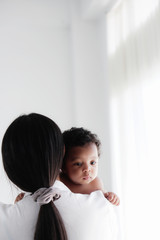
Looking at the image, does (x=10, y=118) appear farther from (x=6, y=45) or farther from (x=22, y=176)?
(x=22, y=176)

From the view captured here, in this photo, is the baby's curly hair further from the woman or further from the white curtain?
the white curtain

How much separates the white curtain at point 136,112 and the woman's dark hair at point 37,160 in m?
1.36

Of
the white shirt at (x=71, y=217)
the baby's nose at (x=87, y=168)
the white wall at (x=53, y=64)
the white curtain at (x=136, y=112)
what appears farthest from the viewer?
the white wall at (x=53, y=64)

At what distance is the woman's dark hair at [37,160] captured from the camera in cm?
99

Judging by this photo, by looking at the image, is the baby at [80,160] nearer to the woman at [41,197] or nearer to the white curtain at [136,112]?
the woman at [41,197]

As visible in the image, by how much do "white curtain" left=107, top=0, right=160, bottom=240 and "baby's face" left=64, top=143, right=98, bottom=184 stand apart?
0.85 m

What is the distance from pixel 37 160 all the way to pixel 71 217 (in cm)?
20

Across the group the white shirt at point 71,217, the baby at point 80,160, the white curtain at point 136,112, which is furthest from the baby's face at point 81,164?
the white curtain at point 136,112

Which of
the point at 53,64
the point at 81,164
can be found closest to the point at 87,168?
the point at 81,164

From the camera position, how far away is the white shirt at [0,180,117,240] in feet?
3.18

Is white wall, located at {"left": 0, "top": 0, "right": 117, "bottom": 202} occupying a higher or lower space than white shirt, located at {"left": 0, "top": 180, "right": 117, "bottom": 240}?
higher

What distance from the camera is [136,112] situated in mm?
2570

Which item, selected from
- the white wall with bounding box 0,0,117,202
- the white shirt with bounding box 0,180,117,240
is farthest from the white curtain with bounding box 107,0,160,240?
the white shirt with bounding box 0,180,117,240

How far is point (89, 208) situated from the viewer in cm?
102
